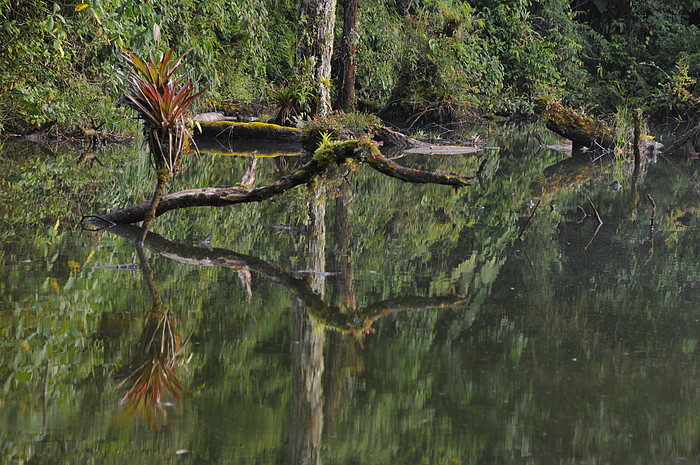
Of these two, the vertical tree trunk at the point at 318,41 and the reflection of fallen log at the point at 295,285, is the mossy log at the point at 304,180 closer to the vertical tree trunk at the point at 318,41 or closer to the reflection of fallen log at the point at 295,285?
the reflection of fallen log at the point at 295,285

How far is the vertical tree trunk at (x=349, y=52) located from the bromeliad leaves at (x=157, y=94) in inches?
499

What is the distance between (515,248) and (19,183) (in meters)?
5.42

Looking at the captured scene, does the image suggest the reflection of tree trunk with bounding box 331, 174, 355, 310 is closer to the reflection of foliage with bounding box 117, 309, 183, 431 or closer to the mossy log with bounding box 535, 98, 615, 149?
the reflection of foliage with bounding box 117, 309, 183, 431

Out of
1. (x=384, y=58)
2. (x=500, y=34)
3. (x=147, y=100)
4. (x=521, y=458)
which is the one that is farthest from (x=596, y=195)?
(x=500, y=34)

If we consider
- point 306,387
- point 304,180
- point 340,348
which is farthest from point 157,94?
point 306,387

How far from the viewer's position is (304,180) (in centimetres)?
655

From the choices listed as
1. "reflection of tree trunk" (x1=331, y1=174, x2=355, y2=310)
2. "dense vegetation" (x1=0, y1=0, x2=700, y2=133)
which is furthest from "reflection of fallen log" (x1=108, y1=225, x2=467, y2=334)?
"dense vegetation" (x1=0, y1=0, x2=700, y2=133)

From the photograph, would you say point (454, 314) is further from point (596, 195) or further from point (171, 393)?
point (596, 195)

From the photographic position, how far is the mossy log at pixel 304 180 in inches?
252

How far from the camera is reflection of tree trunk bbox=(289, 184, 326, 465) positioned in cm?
288

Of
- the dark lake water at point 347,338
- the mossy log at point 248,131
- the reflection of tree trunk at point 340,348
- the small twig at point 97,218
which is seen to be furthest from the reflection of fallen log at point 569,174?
the mossy log at point 248,131

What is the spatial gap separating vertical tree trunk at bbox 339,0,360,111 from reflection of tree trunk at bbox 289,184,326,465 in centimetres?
1403

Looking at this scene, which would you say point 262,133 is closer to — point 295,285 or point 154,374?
point 295,285

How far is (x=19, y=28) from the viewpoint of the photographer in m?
11.0
